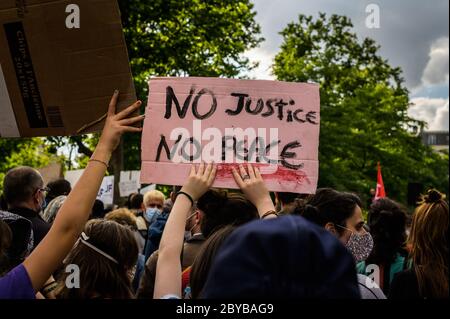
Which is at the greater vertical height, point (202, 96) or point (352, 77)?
point (202, 96)

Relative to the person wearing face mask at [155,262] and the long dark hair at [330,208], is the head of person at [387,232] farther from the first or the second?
the person wearing face mask at [155,262]

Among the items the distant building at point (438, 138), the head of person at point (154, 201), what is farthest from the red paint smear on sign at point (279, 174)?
the distant building at point (438, 138)

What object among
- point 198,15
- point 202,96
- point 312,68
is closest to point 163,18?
point 198,15

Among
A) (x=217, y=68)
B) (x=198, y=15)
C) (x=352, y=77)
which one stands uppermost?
(x=198, y=15)

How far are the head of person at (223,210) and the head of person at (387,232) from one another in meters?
1.68

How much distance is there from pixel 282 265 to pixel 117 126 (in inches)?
63.5

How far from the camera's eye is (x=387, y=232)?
502 centimetres

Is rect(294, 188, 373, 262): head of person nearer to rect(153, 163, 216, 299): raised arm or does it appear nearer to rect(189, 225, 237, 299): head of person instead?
rect(153, 163, 216, 299): raised arm

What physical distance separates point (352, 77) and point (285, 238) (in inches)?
1473

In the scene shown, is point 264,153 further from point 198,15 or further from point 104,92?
point 198,15

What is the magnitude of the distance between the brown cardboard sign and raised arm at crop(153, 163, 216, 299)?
1.64ft

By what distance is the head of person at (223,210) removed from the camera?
3480 mm

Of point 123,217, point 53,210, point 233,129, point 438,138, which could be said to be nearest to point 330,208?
point 233,129
